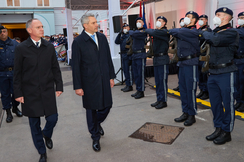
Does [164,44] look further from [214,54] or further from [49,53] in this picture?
[49,53]

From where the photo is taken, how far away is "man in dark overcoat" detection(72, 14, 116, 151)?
295 cm

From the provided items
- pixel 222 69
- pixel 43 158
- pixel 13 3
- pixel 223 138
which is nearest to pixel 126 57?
pixel 222 69

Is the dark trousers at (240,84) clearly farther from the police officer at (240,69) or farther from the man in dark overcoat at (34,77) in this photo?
the man in dark overcoat at (34,77)

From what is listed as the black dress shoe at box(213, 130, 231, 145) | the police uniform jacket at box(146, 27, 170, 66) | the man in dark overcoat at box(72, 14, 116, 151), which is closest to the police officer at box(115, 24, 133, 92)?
the police uniform jacket at box(146, 27, 170, 66)

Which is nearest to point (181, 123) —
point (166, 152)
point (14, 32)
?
point (166, 152)

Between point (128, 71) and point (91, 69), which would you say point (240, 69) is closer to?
point (128, 71)

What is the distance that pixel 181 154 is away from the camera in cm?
295

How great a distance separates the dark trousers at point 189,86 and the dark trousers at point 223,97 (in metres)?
0.63

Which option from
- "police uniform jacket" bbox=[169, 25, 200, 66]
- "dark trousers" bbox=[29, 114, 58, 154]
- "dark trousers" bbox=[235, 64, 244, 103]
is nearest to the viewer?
"dark trousers" bbox=[29, 114, 58, 154]

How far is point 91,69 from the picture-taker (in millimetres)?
2973

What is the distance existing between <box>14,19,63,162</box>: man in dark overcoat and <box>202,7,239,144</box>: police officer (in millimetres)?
2229

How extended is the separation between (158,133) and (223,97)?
1.19 metres

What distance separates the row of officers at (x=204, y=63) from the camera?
9.93 feet

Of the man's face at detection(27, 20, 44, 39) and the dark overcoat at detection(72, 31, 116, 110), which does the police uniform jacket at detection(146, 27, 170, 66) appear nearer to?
the dark overcoat at detection(72, 31, 116, 110)
